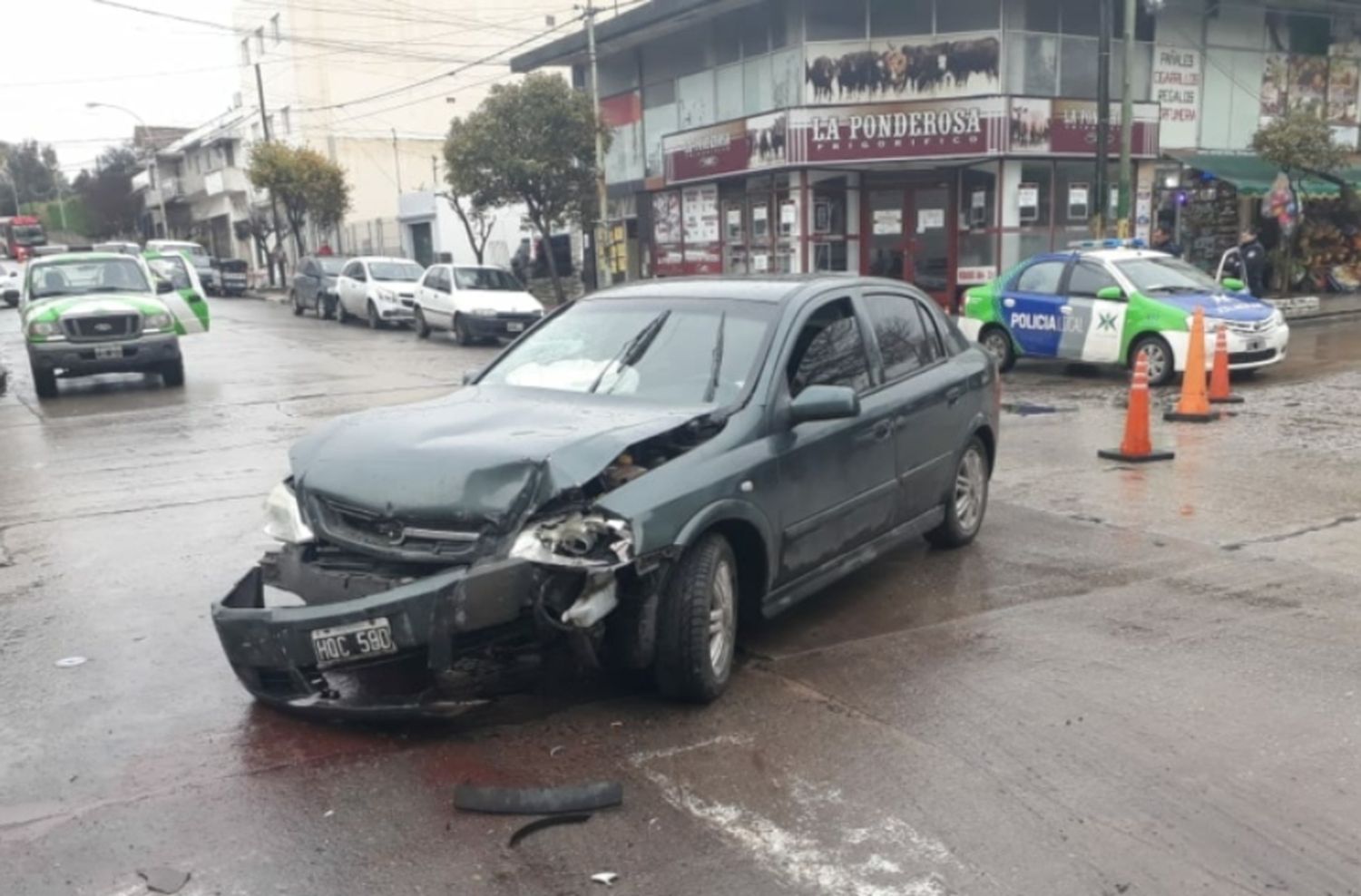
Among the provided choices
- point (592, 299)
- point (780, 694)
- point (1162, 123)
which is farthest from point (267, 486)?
point (1162, 123)

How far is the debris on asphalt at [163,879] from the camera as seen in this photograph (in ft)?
11.3

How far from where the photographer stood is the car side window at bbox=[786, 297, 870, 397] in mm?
5512

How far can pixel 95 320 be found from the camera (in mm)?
15375

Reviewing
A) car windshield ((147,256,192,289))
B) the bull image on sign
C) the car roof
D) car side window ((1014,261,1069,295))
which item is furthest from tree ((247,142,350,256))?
the car roof

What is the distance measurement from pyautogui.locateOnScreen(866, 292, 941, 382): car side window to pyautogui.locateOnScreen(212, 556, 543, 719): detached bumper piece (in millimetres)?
2718

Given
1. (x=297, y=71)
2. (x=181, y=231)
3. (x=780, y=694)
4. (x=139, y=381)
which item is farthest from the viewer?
(x=181, y=231)

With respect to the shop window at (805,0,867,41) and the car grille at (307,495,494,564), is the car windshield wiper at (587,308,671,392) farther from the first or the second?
the shop window at (805,0,867,41)

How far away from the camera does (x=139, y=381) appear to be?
17.2m

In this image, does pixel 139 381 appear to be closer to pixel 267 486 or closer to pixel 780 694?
pixel 267 486

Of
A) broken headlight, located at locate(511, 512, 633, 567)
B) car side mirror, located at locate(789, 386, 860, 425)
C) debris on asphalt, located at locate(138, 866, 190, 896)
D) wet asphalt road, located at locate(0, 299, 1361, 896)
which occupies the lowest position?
wet asphalt road, located at locate(0, 299, 1361, 896)

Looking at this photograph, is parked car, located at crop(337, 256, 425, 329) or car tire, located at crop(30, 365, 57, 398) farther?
parked car, located at crop(337, 256, 425, 329)

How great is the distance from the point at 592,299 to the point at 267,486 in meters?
4.20

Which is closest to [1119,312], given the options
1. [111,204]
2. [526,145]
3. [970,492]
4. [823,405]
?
[970,492]

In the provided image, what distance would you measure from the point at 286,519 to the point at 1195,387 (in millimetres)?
9621
